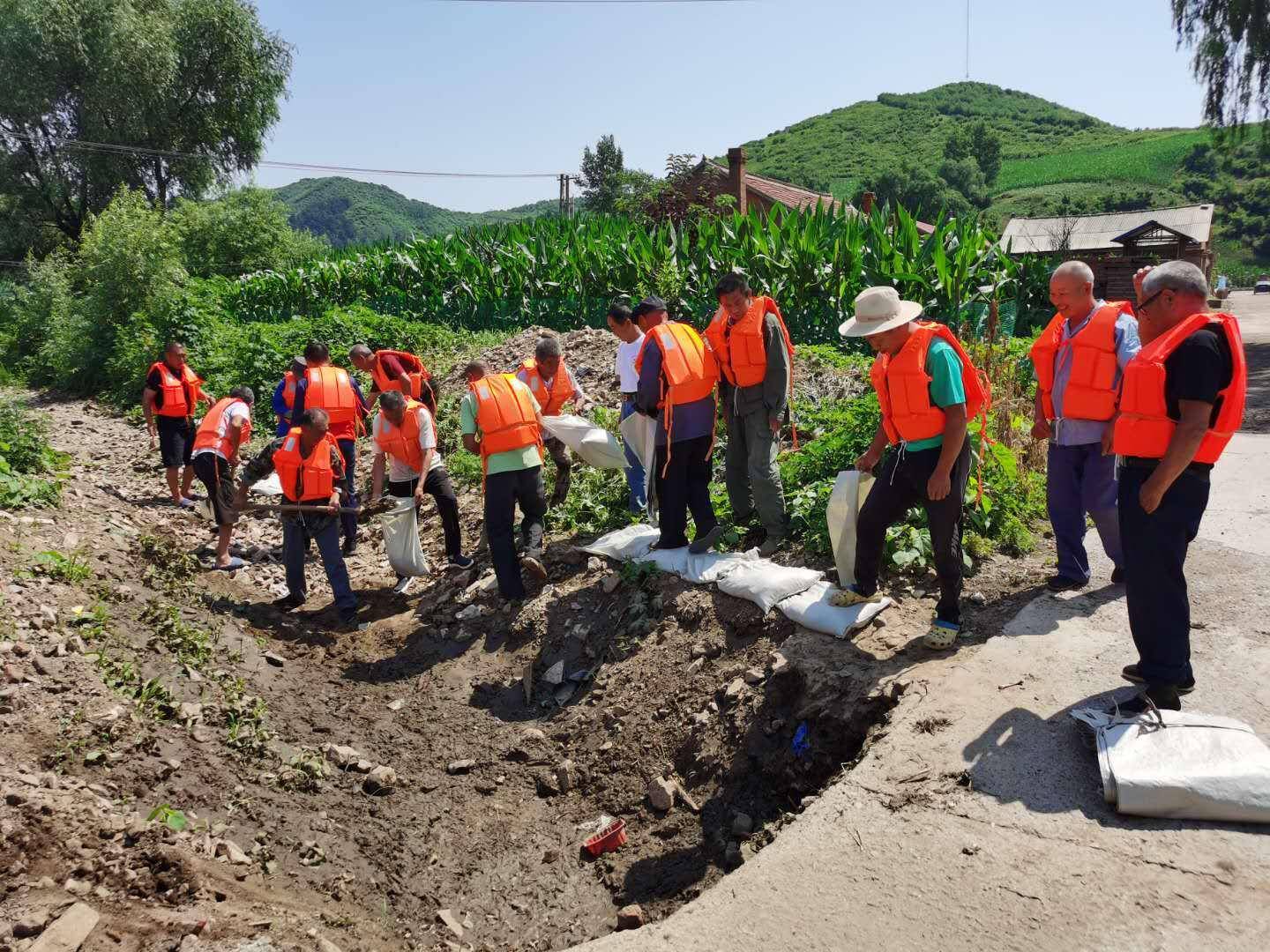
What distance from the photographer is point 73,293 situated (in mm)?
23906

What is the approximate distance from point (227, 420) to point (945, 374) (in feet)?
23.6

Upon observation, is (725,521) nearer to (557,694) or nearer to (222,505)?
(557,694)

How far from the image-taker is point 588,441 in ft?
24.2

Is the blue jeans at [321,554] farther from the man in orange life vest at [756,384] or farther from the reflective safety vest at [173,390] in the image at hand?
the reflective safety vest at [173,390]

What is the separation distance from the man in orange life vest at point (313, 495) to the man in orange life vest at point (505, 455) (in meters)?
1.27

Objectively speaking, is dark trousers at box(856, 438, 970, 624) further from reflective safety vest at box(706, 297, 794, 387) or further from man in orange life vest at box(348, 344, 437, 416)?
man in orange life vest at box(348, 344, 437, 416)

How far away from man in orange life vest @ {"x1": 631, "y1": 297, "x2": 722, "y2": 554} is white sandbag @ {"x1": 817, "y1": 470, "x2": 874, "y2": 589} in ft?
3.92

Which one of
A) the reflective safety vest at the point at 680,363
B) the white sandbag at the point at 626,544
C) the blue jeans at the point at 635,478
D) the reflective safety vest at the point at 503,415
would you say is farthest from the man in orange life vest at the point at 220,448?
the reflective safety vest at the point at 680,363

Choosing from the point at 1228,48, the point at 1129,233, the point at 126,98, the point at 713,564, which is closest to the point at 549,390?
the point at 713,564

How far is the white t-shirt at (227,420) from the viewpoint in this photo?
8820mm

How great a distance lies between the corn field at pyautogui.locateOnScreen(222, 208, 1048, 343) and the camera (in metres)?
11.9

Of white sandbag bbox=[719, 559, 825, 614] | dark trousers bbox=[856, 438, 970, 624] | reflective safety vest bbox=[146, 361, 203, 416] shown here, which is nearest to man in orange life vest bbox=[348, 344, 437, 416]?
reflective safety vest bbox=[146, 361, 203, 416]

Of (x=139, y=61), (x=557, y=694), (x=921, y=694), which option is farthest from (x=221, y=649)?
(x=139, y=61)

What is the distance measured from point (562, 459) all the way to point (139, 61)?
33864 millimetres
